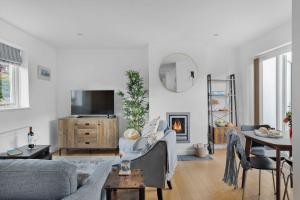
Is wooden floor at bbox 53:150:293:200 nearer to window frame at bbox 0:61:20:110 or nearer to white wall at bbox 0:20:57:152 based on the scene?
white wall at bbox 0:20:57:152

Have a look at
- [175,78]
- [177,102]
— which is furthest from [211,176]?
[175,78]

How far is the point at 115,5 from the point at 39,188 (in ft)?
8.20

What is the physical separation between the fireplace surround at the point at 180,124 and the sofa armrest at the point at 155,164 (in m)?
2.40

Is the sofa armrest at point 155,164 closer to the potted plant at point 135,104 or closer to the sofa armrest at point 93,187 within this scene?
the sofa armrest at point 93,187

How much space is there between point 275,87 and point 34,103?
4776mm

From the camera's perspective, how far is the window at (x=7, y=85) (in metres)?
3.80

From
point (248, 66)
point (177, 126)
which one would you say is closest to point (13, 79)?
point (177, 126)

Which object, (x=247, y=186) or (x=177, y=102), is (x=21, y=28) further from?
(x=247, y=186)

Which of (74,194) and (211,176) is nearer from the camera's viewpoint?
(74,194)

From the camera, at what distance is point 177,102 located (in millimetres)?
5055

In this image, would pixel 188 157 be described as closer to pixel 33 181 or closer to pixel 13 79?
pixel 13 79

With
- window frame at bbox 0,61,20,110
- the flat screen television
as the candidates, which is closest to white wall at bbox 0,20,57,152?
window frame at bbox 0,61,20,110

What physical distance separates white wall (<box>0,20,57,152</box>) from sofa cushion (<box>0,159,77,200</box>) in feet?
9.17

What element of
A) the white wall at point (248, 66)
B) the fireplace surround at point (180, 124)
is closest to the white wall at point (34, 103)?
the fireplace surround at point (180, 124)
